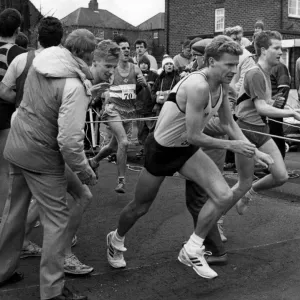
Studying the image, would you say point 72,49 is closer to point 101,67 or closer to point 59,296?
point 101,67

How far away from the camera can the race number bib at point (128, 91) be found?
29.7ft

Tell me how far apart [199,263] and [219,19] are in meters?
31.1

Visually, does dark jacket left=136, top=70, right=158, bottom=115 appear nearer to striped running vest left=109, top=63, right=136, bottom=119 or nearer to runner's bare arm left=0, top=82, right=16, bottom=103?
striped running vest left=109, top=63, right=136, bottom=119

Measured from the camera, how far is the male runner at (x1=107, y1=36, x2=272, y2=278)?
475cm

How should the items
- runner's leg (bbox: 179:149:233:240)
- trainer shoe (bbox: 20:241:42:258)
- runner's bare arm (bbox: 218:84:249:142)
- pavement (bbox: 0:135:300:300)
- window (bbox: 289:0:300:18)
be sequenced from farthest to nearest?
window (bbox: 289:0:300:18) → trainer shoe (bbox: 20:241:42:258) → runner's bare arm (bbox: 218:84:249:142) → runner's leg (bbox: 179:149:233:240) → pavement (bbox: 0:135:300:300)

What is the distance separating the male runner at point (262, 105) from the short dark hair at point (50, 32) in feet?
6.93

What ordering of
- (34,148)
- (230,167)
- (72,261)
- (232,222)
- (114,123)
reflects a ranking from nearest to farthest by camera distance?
(34,148) < (72,261) < (232,222) < (114,123) < (230,167)

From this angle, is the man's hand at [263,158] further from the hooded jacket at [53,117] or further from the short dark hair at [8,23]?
the short dark hair at [8,23]

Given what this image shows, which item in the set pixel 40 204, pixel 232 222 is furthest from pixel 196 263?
pixel 232 222

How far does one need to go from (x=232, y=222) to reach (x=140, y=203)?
2.04m

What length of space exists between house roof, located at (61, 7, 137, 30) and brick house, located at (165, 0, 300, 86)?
5424 cm

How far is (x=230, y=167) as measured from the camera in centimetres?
1064

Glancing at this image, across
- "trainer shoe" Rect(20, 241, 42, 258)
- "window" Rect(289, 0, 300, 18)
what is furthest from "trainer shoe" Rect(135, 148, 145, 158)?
"window" Rect(289, 0, 300, 18)

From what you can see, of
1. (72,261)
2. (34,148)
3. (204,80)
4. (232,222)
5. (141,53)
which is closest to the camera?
(34,148)
